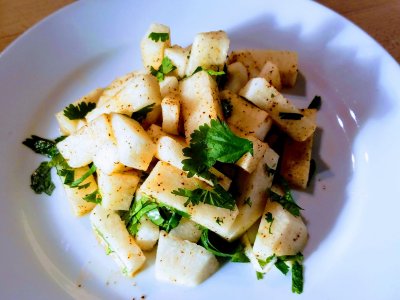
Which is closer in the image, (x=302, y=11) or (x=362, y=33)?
(x=362, y=33)

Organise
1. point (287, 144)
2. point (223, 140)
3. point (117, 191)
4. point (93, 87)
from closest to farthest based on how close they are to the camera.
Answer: point (223, 140), point (117, 191), point (287, 144), point (93, 87)

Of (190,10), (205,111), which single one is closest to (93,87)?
(190,10)

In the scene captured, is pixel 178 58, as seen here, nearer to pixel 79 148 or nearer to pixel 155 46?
pixel 155 46

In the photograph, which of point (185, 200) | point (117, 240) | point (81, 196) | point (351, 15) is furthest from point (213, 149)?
point (351, 15)

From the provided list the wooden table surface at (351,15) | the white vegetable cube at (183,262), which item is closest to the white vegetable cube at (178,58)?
the white vegetable cube at (183,262)

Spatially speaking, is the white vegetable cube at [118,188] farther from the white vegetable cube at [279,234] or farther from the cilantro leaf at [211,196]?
the white vegetable cube at [279,234]

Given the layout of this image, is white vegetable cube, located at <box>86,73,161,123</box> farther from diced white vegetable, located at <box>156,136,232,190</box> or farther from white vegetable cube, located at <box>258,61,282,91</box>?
white vegetable cube, located at <box>258,61,282,91</box>

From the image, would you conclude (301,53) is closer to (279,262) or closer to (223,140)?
(223,140)
